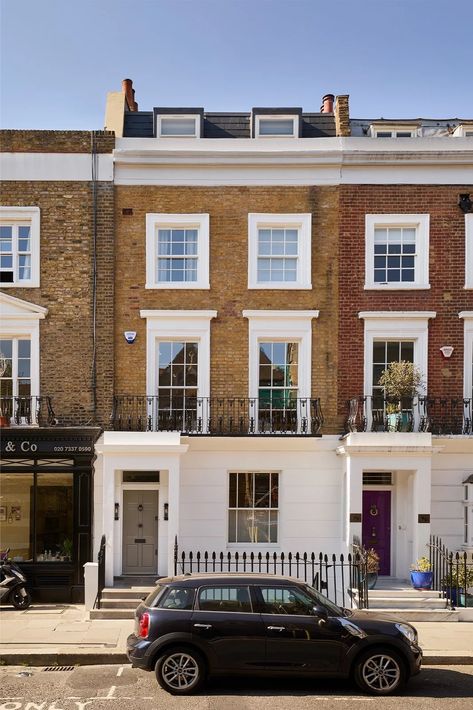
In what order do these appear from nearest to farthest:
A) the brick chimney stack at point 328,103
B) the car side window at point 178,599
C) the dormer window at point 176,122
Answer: the car side window at point 178,599, the dormer window at point 176,122, the brick chimney stack at point 328,103

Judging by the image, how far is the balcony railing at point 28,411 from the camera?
639 inches

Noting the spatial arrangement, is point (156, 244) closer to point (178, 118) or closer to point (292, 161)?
point (292, 161)

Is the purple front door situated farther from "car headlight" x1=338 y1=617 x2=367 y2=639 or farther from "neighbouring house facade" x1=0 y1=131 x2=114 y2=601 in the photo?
"car headlight" x1=338 y1=617 x2=367 y2=639

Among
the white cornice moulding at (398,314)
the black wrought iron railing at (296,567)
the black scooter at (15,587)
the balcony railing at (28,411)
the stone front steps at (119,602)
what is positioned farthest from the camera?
Result: the white cornice moulding at (398,314)

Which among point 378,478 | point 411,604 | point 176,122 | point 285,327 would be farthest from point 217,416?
point 176,122

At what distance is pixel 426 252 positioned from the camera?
16.6 meters

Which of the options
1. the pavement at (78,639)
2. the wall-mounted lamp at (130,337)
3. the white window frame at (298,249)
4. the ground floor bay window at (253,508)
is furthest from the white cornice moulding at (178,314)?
the pavement at (78,639)

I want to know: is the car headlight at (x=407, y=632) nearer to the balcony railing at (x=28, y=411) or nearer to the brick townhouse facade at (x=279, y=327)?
the brick townhouse facade at (x=279, y=327)

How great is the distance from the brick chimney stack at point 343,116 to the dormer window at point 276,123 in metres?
0.99

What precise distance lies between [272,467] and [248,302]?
3690 millimetres

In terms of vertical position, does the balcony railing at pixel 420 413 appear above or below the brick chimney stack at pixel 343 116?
below

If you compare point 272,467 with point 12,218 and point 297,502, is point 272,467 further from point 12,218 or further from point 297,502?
point 12,218

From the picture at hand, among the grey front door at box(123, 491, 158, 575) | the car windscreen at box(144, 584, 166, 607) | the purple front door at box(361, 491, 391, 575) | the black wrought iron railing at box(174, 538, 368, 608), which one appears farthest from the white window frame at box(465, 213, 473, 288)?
the car windscreen at box(144, 584, 166, 607)

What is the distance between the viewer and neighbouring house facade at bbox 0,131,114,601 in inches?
630
